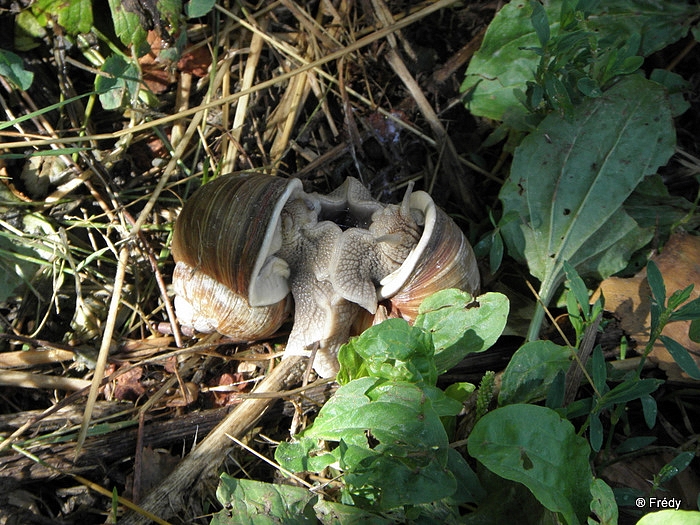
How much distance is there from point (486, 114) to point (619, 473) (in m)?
1.76

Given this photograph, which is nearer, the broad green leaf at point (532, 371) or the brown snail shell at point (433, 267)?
the broad green leaf at point (532, 371)

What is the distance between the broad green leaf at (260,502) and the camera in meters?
2.12

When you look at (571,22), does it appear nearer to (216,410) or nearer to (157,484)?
(216,410)

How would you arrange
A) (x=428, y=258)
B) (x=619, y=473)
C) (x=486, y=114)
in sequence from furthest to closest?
1. (x=486, y=114)
2. (x=428, y=258)
3. (x=619, y=473)

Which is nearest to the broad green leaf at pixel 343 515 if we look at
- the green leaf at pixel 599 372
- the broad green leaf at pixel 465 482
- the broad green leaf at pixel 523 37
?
the broad green leaf at pixel 465 482

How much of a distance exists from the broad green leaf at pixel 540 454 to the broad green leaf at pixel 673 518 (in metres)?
0.18

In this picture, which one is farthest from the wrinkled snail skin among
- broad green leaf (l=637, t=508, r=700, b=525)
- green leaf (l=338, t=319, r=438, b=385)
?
A: broad green leaf (l=637, t=508, r=700, b=525)

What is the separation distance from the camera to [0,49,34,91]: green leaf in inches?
101

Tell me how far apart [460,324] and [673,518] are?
912 millimetres

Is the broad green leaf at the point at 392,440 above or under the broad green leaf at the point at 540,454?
above

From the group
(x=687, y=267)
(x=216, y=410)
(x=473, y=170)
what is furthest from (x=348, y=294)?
(x=687, y=267)

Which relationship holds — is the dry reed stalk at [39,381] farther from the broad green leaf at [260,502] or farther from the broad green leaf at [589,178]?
the broad green leaf at [589,178]

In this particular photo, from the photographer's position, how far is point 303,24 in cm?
307

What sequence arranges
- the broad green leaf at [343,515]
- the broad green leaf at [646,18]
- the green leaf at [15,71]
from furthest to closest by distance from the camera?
the broad green leaf at [646,18], the green leaf at [15,71], the broad green leaf at [343,515]
